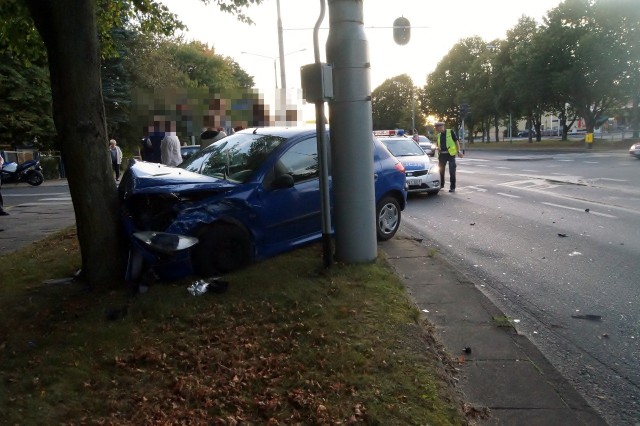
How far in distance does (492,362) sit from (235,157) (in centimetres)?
402

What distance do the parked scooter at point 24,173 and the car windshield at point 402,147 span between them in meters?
15.5

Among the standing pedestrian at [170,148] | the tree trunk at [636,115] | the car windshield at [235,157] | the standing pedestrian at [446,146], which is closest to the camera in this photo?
the car windshield at [235,157]

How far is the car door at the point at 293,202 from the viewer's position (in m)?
6.32

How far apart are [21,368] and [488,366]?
3.28 meters

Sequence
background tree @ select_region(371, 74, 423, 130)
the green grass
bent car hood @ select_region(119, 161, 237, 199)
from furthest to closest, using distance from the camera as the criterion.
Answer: background tree @ select_region(371, 74, 423, 130) < bent car hood @ select_region(119, 161, 237, 199) < the green grass

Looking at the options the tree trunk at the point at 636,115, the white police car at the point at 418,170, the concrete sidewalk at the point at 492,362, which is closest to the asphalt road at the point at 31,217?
the concrete sidewalk at the point at 492,362

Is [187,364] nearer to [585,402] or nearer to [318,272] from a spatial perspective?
[318,272]

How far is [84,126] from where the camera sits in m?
5.21

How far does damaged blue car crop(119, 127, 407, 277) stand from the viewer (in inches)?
223

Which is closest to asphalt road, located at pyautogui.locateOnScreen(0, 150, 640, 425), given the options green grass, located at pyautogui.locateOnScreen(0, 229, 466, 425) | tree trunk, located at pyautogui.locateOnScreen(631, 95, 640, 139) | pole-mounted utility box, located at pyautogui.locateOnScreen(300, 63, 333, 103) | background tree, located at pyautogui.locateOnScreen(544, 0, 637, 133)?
green grass, located at pyautogui.locateOnScreen(0, 229, 466, 425)

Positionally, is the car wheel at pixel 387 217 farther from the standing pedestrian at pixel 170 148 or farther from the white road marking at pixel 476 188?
the white road marking at pixel 476 188

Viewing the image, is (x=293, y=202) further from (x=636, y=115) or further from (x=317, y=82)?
(x=636, y=115)

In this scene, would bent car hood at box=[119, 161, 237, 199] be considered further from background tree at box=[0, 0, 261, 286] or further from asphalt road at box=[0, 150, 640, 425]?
asphalt road at box=[0, 150, 640, 425]

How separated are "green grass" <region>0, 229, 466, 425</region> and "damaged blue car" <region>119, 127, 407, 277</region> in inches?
16.5
